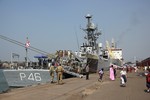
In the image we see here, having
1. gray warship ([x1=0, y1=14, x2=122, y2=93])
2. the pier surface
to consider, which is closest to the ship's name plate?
gray warship ([x1=0, y1=14, x2=122, y2=93])

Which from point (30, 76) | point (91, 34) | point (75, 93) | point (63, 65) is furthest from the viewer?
point (91, 34)

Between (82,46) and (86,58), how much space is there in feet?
38.4

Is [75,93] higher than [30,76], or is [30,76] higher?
[30,76]

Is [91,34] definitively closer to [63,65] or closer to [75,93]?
[63,65]

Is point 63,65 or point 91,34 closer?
point 63,65

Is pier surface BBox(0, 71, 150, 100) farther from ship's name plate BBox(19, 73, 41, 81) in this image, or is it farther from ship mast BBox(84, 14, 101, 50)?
ship mast BBox(84, 14, 101, 50)

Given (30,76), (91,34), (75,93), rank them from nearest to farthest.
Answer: (75,93)
(30,76)
(91,34)

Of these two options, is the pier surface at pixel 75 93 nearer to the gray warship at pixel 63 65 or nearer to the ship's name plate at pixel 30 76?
the gray warship at pixel 63 65

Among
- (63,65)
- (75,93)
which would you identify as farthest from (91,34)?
(75,93)

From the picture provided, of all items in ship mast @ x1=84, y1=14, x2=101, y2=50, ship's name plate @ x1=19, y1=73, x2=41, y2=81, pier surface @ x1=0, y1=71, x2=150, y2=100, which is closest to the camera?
pier surface @ x1=0, y1=71, x2=150, y2=100

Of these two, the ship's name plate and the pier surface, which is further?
the ship's name plate

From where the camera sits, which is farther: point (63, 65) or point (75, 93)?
point (63, 65)

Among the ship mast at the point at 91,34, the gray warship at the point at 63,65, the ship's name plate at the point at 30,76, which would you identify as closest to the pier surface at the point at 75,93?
the gray warship at the point at 63,65

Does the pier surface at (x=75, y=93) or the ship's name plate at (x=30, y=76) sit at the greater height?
the ship's name plate at (x=30, y=76)
